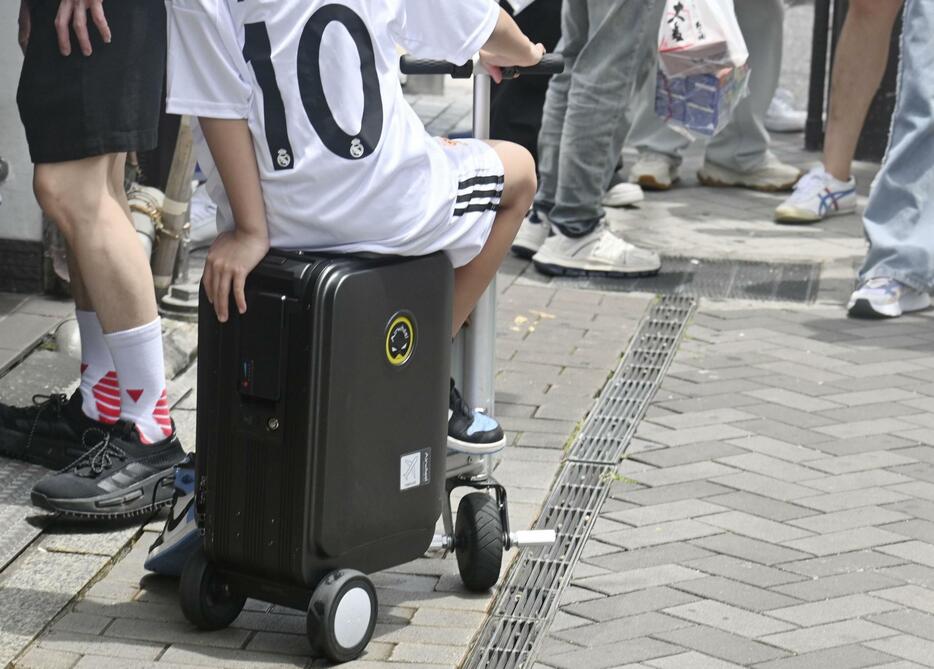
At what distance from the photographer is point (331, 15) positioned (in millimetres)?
2957

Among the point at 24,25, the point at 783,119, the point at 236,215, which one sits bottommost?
the point at 783,119

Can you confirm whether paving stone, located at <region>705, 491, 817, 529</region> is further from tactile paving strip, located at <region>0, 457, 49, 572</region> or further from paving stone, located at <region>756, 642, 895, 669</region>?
tactile paving strip, located at <region>0, 457, 49, 572</region>

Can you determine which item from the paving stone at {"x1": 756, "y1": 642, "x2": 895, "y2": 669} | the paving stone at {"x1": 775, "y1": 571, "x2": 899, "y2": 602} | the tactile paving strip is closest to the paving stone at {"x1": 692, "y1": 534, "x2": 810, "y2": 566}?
the paving stone at {"x1": 775, "y1": 571, "x2": 899, "y2": 602}

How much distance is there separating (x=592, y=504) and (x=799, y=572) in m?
0.57

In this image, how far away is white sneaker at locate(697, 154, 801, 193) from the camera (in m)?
7.12

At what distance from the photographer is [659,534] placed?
376 centimetres

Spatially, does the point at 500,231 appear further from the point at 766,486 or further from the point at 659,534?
the point at 766,486

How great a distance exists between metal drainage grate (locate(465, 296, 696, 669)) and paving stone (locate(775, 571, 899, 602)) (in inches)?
19.1

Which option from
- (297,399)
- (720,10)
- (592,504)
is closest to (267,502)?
(297,399)

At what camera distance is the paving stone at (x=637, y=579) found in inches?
137

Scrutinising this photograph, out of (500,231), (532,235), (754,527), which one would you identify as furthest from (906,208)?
(500,231)

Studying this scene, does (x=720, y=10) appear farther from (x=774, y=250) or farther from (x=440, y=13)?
(x=440, y=13)

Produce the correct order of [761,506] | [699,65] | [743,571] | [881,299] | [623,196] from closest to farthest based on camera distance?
1. [743,571]
2. [761,506]
3. [881,299]
4. [699,65]
5. [623,196]

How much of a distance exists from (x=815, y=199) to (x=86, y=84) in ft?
12.1
